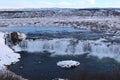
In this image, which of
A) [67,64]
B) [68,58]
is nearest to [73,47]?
[68,58]

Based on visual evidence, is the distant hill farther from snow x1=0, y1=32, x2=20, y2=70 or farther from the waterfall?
snow x1=0, y1=32, x2=20, y2=70

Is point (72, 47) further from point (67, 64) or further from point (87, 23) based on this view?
point (87, 23)

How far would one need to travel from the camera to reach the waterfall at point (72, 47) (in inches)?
1060

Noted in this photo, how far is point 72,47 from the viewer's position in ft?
94.9

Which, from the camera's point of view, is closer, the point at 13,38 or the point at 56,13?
the point at 13,38

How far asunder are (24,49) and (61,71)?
10181 mm

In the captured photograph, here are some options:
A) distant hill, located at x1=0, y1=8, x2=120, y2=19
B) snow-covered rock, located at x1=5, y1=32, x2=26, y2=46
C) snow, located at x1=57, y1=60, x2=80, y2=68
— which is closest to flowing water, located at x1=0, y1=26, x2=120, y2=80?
snow, located at x1=57, y1=60, x2=80, y2=68

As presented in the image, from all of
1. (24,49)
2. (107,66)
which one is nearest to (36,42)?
(24,49)

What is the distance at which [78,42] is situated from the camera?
30703 mm

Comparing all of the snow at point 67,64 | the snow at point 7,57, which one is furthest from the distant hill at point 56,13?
the snow at point 67,64

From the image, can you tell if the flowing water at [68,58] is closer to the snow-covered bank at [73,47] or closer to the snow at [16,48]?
the snow-covered bank at [73,47]

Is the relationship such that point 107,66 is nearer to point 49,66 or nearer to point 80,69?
point 80,69

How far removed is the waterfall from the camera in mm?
26933

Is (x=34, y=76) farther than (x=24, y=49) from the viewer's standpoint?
No
